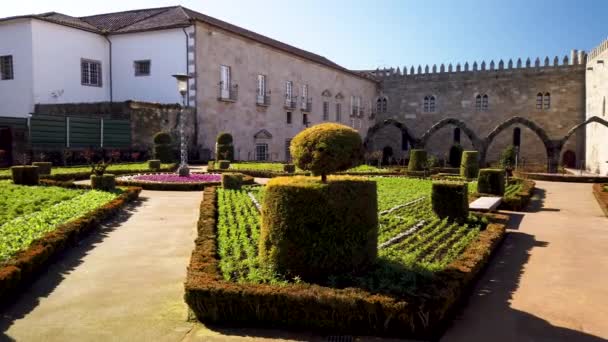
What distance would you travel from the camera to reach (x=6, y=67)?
25.9 m

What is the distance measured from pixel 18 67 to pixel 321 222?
25.4 meters

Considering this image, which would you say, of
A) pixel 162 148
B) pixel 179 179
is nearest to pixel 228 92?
pixel 162 148

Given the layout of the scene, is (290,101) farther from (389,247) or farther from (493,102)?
(389,247)

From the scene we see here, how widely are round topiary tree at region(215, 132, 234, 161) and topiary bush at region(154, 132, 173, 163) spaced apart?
7.61ft

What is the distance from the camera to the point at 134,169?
65.0ft

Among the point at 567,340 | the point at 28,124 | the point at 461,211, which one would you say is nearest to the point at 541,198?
the point at 461,211

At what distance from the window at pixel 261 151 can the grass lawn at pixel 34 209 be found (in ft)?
59.2

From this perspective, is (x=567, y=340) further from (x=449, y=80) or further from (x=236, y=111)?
(x=449, y=80)

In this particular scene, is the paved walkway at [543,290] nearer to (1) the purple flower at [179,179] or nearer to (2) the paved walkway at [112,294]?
(2) the paved walkway at [112,294]

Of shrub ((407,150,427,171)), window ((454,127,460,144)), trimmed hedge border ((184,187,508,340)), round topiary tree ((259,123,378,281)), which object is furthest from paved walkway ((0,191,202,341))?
window ((454,127,460,144))

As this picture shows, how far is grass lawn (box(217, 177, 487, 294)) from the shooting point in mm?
5445

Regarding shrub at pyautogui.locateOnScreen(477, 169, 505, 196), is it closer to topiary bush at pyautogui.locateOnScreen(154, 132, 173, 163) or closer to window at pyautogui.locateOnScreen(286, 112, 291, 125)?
topiary bush at pyautogui.locateOnScreen(154, 132, 173, 163)

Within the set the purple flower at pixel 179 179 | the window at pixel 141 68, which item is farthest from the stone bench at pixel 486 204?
the window at pixel 141 68

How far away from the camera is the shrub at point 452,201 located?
9.96 metres
